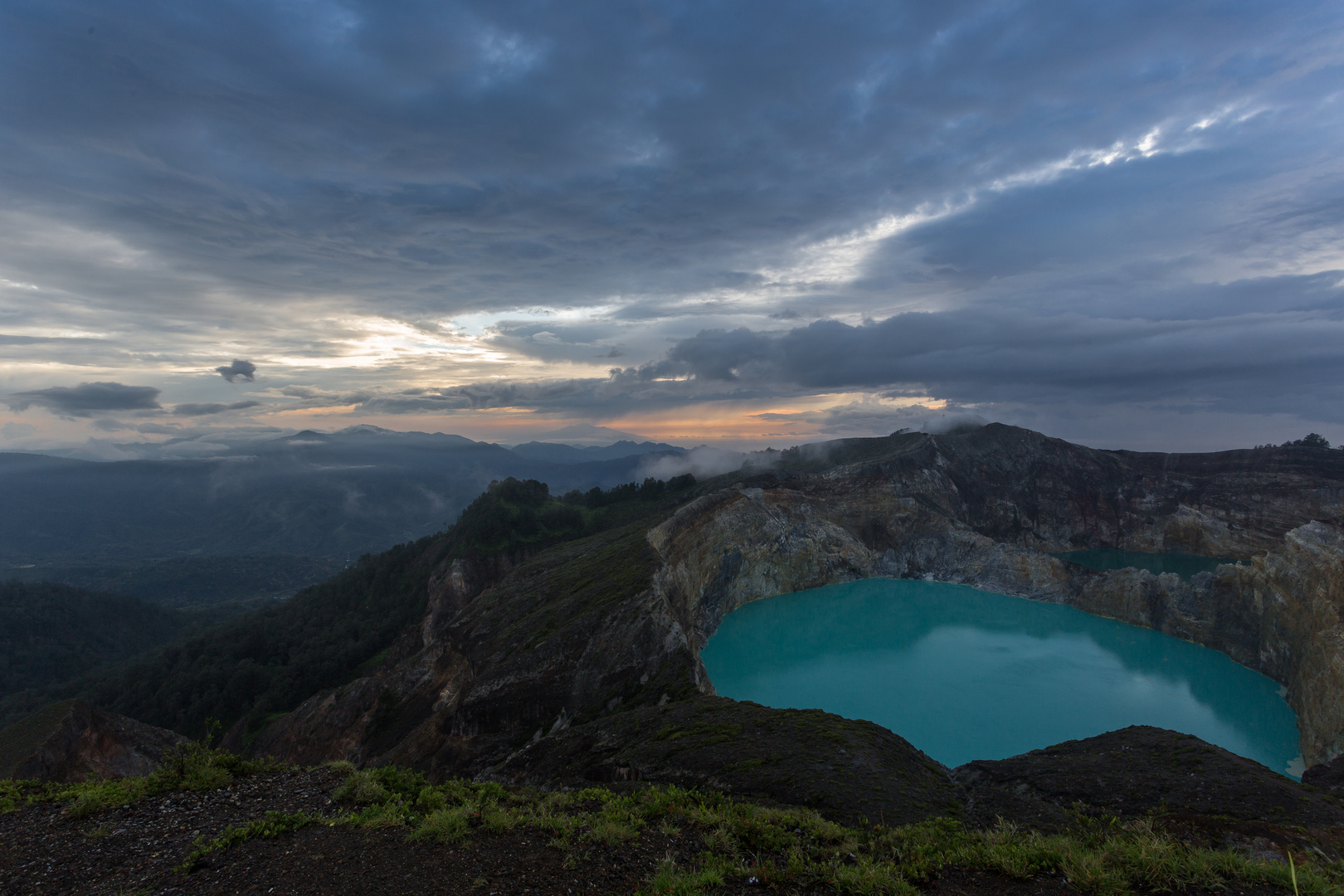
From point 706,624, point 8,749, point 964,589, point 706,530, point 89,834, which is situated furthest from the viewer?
point 964,589

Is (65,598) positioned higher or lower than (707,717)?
lower

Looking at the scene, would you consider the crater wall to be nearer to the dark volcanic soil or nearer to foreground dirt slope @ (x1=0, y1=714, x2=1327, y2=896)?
foreground dirt slope @ (x1=0, y1=714, x2=1327, y2=896)

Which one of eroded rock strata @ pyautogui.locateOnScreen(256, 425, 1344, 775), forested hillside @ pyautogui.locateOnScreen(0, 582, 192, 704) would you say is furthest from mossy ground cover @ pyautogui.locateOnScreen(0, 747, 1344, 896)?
forested hillside @ pyautogui.locateOnScreen(0, 582, 192, 704)

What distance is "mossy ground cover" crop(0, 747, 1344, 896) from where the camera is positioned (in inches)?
270

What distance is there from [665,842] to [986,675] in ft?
152

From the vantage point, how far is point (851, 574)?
70.8 metres

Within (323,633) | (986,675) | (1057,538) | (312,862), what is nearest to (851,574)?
(986,675)

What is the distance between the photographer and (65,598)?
101 metres

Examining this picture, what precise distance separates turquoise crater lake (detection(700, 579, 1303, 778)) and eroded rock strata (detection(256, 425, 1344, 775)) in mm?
2741

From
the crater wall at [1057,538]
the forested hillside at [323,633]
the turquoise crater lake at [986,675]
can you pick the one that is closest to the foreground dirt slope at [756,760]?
the crater wall at [1057,538]

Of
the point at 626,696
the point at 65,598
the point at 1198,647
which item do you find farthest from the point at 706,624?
the point at 65,598

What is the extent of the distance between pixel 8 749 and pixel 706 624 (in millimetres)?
48632

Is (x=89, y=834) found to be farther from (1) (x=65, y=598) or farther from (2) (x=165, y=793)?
(1) (x=65, y=598)

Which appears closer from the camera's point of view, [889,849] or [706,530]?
[889,849]
